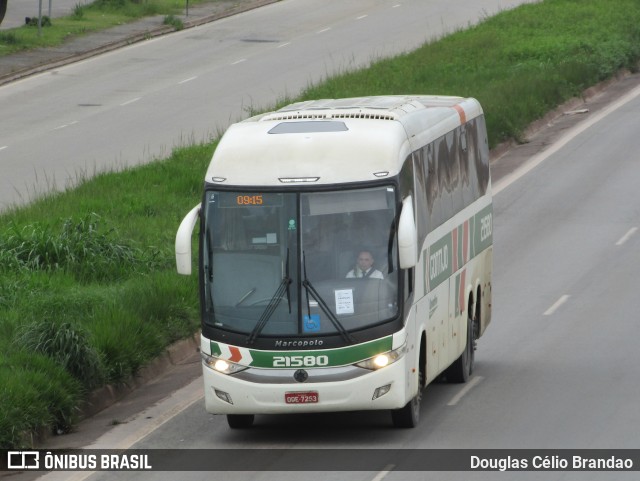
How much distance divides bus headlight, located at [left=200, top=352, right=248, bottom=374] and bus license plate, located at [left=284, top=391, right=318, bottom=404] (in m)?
0.52

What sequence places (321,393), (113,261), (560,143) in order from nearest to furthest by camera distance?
(321,393) → (113,261) → (560,143)

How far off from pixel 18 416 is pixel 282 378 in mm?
2601

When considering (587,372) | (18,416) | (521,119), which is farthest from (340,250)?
(521,119)

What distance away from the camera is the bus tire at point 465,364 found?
17.9 meters

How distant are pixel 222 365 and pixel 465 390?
148 inches

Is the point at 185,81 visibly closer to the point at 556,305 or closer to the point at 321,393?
the point at 556,305

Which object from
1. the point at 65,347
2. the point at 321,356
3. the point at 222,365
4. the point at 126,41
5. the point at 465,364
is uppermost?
the point at 321,356

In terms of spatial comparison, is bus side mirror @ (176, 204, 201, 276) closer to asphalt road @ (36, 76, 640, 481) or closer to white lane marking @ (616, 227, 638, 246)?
asphalt road @ (36, 76, 640, 481)

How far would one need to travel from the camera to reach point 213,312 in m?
15.0

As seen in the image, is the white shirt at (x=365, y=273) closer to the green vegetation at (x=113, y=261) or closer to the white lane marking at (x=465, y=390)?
the white lane marking at (x=465, y=390)

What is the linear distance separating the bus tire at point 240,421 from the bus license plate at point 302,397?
119 centimetres

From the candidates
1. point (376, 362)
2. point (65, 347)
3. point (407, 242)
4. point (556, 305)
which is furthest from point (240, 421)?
point (556, 305)

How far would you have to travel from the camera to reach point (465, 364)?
1805cm

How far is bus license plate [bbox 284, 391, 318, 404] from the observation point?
1459cm
